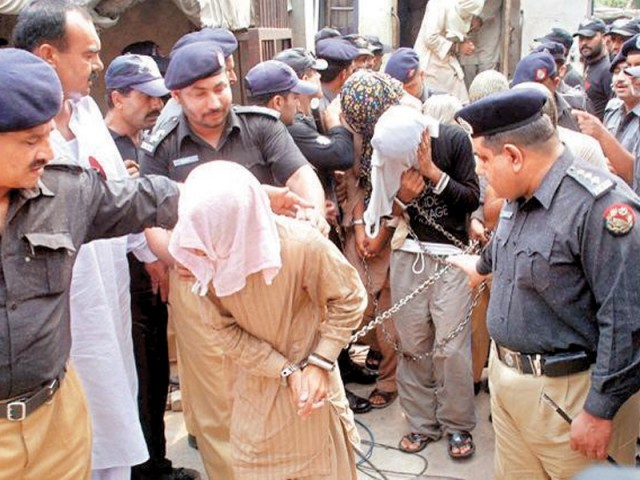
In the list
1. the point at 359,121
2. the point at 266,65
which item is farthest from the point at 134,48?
the point at 359,121

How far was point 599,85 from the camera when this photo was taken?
6.88 metres

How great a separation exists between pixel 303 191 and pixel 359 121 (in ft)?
2.26

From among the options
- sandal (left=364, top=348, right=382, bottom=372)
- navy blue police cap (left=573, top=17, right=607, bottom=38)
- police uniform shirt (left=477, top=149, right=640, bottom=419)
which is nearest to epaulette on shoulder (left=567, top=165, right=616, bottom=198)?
police uniform shirt (left=477, top=149, right=640, bottom=419)

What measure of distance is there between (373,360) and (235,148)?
226 cm

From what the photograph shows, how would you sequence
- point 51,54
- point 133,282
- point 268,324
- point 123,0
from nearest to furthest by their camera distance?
point 268,324
point 51,54
point 133,282
point 123,0

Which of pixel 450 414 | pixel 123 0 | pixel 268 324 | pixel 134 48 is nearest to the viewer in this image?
pixel 268 324

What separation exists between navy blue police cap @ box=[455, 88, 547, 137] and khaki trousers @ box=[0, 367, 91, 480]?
5.41 feet

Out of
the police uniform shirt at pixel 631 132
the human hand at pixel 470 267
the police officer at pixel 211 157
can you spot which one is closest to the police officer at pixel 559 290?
the human hand at pixel 470 267

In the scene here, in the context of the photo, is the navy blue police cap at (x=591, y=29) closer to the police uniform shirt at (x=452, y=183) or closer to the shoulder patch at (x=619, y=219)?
the police uniform shirt at (x=452, y=183)

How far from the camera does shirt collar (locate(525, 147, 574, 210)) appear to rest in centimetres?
224

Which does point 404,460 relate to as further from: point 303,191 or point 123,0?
point 123,0

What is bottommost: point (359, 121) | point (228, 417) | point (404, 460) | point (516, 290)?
point (404, 460)

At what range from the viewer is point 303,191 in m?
3.30

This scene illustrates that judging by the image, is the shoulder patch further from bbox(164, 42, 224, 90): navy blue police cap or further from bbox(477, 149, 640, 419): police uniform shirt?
bbox(164, 42, 224, 90): navy blue police cap
